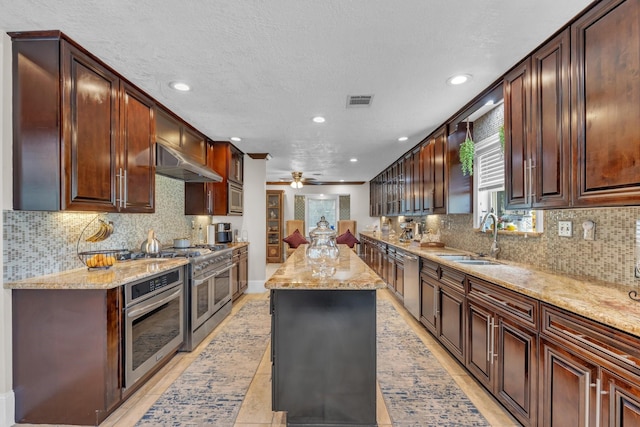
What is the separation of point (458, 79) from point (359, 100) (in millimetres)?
866

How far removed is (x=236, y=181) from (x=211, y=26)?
334cm

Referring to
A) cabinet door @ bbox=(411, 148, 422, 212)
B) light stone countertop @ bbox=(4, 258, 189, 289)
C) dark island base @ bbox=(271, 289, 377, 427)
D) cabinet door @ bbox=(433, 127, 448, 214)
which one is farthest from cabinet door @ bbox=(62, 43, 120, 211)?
cabinet door @ bbox=(411, 148, 422, 212)

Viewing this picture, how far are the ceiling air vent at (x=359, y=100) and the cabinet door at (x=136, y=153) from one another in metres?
1.90

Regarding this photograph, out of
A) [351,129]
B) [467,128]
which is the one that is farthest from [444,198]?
[351,129]

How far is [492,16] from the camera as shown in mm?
1690

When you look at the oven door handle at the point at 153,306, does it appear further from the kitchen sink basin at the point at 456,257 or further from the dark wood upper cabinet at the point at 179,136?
the kitchen sink basin at the point at 456,257

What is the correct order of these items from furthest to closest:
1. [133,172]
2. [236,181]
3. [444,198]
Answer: [236,181] < [444,198] < [133,172]

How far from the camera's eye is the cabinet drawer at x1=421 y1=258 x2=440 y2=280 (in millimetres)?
3119

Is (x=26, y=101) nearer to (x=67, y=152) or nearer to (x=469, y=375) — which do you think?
(x=67, y=152)

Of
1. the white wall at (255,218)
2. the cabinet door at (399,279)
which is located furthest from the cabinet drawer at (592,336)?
the white wall at (255,218)

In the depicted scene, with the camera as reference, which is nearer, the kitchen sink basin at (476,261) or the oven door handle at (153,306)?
the oven door handle at (153,306)

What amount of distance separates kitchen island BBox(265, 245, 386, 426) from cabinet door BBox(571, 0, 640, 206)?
4.28ft

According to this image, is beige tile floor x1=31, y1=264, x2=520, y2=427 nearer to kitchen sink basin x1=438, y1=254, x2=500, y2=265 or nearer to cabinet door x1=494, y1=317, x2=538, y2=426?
cabinet door x1=494, y1=317, x2=538, y2=426

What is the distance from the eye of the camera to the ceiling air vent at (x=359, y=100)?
111 inches
